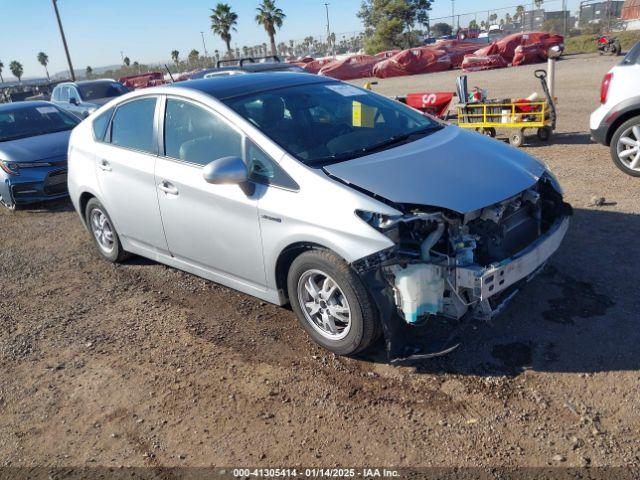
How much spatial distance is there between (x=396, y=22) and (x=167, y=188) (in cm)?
4759

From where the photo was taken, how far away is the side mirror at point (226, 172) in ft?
11.7

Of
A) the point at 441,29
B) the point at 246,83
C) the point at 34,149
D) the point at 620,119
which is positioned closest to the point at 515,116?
the point at 620,119

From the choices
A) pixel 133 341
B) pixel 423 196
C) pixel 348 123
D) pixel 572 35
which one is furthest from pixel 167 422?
pixel 572 35

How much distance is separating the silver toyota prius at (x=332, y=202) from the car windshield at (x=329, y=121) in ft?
0.05

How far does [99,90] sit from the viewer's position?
14.6 metres

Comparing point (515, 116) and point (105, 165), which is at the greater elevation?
point (105, 165)

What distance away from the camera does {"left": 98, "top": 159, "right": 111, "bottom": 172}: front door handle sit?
5.11m

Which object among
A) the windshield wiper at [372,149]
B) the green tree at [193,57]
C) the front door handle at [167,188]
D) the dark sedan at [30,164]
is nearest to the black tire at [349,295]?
the windshield wiper at [372,149]

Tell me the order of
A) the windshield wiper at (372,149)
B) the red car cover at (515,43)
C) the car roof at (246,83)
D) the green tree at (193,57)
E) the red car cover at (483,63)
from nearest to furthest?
the windshield wiper at (372,149), the car roof at (246,83), the red car cover at (483,63), the red car cover at (515,43), the green tree at (193,57)

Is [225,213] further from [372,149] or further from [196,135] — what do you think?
[372,149]

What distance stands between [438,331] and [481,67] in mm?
24901

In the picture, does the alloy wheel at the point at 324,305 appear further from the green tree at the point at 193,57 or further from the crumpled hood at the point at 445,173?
the green tree at the point at 193,57

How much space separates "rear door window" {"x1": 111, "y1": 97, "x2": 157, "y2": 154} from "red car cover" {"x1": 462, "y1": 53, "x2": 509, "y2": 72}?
23.9 m

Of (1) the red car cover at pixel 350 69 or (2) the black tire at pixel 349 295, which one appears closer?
(2) the black tire at pixel 349 295
